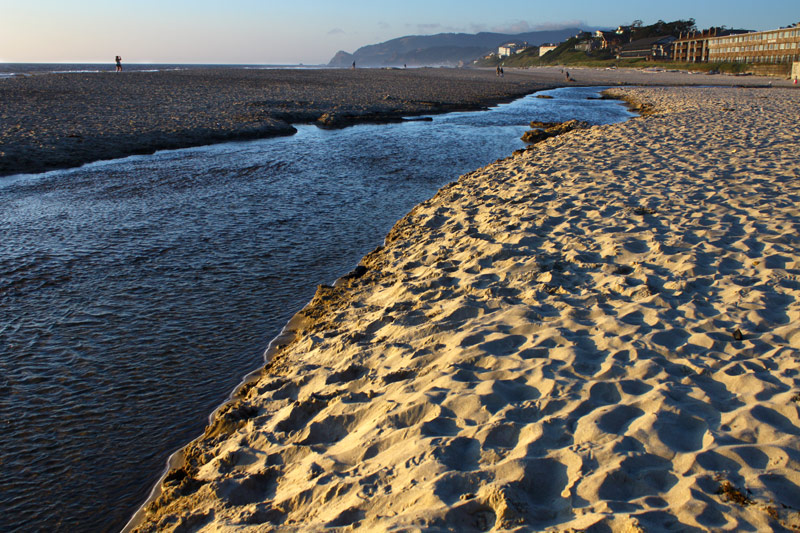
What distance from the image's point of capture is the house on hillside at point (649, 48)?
112188 millimetres

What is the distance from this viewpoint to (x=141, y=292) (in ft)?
24.9

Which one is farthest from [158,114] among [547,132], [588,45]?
[588,45]

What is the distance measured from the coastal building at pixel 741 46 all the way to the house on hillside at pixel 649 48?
2806 mm

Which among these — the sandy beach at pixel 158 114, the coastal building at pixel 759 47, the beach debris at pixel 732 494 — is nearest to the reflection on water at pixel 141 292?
the sandy beach at pixel 158 114

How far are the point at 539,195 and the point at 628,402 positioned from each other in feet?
21.1

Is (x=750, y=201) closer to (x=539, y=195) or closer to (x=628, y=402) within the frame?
(x=539, y=195)

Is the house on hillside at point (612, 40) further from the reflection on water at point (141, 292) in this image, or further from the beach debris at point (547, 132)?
the reflection on water at point (141, 292)

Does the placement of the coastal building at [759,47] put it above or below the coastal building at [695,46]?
below

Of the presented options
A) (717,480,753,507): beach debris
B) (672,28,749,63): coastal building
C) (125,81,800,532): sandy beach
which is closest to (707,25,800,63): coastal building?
(672,28,749,63): coastal building

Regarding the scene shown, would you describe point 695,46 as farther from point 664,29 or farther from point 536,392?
point 536,392

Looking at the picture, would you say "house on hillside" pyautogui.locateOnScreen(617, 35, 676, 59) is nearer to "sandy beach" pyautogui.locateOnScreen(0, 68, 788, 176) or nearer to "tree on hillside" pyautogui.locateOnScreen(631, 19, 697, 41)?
"tree on hillside" pyautogui.locateOnScreen(631, 19, 697, 41)

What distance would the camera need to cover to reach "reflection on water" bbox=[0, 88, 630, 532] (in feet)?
15.0

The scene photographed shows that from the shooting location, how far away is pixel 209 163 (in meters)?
16.7

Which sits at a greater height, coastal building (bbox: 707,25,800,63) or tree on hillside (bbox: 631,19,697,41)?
tree on hillside (bbox: 631,19,697,41)
